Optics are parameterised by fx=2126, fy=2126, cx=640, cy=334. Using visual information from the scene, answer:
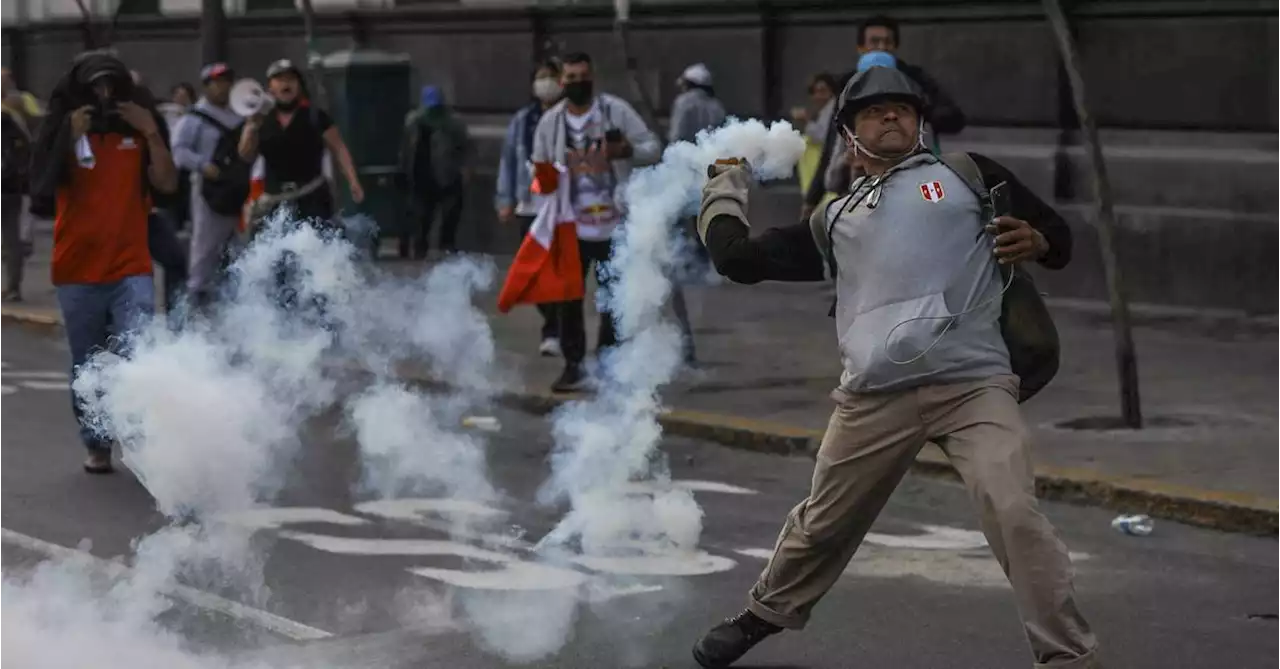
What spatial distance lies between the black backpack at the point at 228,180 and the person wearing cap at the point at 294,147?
1.88ft

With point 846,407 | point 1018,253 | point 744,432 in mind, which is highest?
point 1018,253

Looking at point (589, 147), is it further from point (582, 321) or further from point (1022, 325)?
point (1022, 325)

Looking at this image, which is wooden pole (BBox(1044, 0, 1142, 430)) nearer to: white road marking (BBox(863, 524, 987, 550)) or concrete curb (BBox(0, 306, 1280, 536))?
concrete curb (BBox(0, 306, 1280, 536))

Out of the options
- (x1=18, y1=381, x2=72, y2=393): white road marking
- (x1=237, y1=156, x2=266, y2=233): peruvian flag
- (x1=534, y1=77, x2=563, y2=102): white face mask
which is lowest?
(x1=18, y1=381, x2=72, y2=393): white road marking

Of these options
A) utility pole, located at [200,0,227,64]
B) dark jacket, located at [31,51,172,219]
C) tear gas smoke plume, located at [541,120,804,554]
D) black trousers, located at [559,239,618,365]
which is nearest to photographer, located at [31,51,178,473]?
dark jacket, located at [31,51,172,219]

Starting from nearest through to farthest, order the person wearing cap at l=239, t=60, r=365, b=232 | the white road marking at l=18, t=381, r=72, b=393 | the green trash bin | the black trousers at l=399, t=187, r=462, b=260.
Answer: the person wearing cap at l=239, t=60, r=365, b=232 < the white road marking at l=18, t=381, r=72, b=393 < the black trousers at l=399, t=187, r=462, b=260 < the green trash bin

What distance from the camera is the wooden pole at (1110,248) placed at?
32.0ft

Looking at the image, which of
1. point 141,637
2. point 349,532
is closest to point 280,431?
point 349,532

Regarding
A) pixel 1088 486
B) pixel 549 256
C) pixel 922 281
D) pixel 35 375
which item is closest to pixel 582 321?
pixel 549 256

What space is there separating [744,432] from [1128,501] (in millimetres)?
2207

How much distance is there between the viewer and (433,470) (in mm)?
8867

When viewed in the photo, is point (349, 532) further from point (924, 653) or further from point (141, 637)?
point (924, 653)

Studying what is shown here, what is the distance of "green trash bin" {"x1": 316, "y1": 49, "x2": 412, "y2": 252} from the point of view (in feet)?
64.9

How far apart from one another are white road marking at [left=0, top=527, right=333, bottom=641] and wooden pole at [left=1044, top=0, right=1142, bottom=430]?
188 inches
